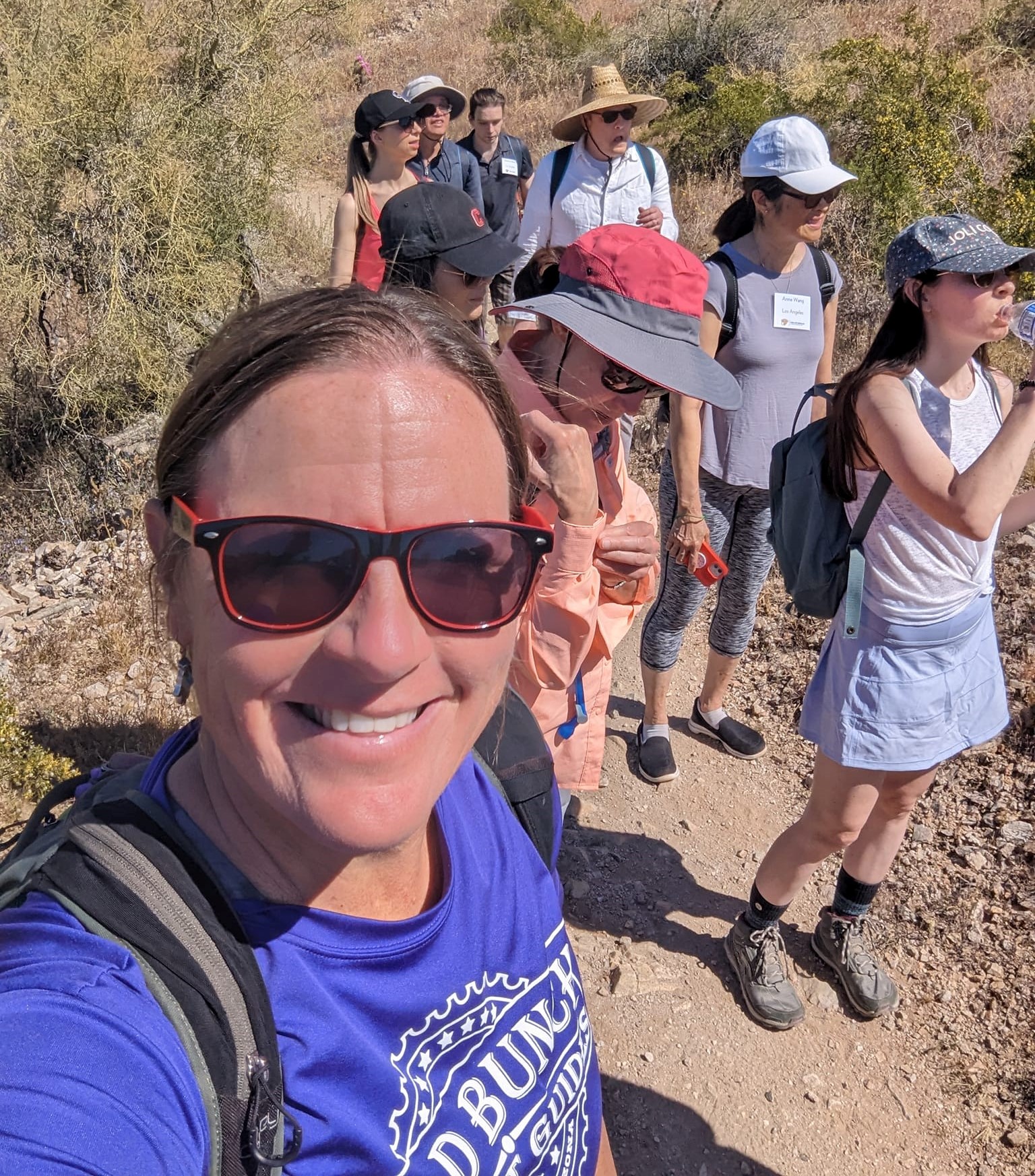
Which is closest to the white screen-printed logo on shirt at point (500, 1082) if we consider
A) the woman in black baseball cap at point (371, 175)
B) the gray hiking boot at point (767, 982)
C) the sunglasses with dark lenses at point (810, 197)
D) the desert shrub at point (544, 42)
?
the gray hiking boot at point (767, 982)

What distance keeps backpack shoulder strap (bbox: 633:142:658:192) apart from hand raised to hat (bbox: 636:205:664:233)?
0.21m

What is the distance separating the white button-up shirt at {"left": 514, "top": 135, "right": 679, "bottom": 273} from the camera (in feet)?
13.2

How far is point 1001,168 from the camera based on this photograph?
7.54 m

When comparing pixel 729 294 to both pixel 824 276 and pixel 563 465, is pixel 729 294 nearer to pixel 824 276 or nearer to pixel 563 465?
pixel 824 276

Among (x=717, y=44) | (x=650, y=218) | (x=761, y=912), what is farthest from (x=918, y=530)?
(x=717, y=44)

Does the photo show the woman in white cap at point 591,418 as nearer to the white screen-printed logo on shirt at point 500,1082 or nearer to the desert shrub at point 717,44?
the white screen-printed logo on shirt at point 500,1082

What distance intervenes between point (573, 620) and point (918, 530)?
88 cm

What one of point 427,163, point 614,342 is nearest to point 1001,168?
point 427,163

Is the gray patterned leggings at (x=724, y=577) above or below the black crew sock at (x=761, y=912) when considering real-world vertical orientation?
above

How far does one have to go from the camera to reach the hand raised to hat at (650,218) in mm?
4059

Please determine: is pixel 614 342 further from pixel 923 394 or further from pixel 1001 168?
pixel 1001 168

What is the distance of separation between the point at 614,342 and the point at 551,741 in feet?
3.07

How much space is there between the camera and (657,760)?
355 centimetres

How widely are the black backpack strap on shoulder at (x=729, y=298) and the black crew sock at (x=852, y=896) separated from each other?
67.9 inches
